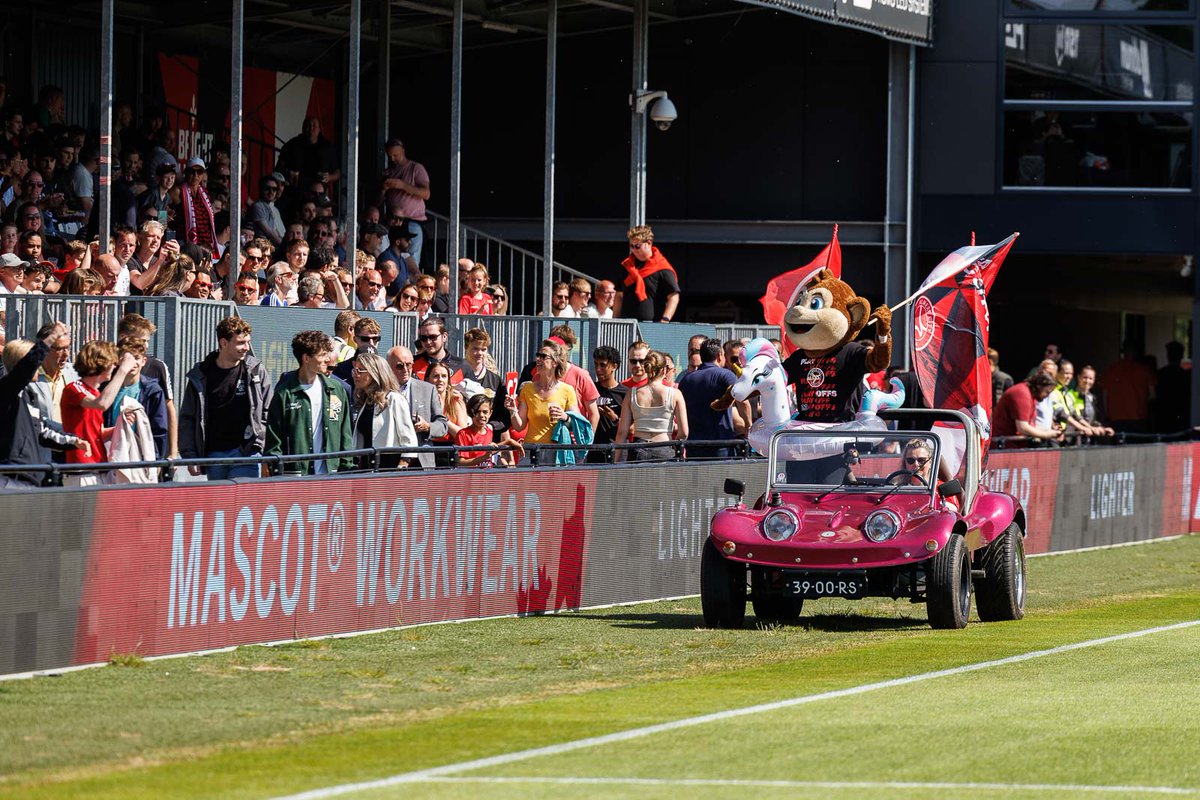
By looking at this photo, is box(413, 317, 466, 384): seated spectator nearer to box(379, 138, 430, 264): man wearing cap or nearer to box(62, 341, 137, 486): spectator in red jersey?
box(62, 341, 137, 486): spectator in red jersey

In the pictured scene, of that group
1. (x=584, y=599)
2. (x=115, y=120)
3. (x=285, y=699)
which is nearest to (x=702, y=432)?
(x=584, y=599)

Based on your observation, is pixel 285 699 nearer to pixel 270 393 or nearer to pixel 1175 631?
pixel 270 393

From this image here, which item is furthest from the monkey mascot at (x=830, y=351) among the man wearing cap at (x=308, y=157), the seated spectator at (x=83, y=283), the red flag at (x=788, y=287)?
the man wearing cap at (x=308, y=157)

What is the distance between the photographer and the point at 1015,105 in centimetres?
3241

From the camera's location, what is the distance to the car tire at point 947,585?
14406mm

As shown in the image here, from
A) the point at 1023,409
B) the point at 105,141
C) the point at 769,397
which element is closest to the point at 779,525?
the point at 769,397

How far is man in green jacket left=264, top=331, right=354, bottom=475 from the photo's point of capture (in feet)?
47.3

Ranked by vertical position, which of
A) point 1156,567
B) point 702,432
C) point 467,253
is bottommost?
point 1156,567

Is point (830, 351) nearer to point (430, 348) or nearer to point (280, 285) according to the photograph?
point (430, 348)

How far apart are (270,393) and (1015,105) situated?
63.1 feet

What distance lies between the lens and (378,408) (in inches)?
610

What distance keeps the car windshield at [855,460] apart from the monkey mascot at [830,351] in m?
0.72

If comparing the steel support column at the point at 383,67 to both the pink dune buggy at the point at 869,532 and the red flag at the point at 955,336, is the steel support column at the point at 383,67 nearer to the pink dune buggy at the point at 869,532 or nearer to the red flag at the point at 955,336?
the red flag at the point at 955,336

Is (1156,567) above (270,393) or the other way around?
the other way around
